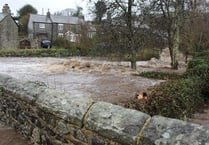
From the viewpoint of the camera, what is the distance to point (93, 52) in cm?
2019

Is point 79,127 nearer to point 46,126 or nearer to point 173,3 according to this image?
point 46,126

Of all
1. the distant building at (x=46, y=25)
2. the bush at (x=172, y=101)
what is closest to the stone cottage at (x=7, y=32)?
the distant building at (x=46, y=25)

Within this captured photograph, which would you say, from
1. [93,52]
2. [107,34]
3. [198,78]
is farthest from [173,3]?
[198,78]

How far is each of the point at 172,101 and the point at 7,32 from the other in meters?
41.9

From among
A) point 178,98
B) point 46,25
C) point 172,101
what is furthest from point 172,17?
point 46,25

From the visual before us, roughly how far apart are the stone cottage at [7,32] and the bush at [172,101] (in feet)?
130

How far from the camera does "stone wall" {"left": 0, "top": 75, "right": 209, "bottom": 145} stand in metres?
2.78

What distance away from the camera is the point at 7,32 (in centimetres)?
4553

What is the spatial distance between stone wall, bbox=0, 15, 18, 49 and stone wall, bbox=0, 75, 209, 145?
41.6m

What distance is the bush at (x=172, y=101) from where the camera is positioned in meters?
6.41

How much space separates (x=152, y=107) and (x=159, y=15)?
14.7m

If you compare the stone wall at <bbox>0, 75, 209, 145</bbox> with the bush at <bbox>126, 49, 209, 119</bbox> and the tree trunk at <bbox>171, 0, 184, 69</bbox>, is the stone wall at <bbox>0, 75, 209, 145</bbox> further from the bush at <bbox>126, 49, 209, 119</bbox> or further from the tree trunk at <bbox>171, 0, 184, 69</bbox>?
the tree trunk at <bbox>171, 0, 184, 69</bbox>

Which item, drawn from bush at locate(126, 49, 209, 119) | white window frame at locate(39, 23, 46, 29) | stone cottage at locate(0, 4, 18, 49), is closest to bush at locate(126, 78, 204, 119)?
bush at locate(126, 49, 209, 119)

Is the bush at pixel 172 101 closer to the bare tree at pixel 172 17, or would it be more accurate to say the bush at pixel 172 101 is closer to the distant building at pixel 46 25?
the bare tree at pixel 172 17
